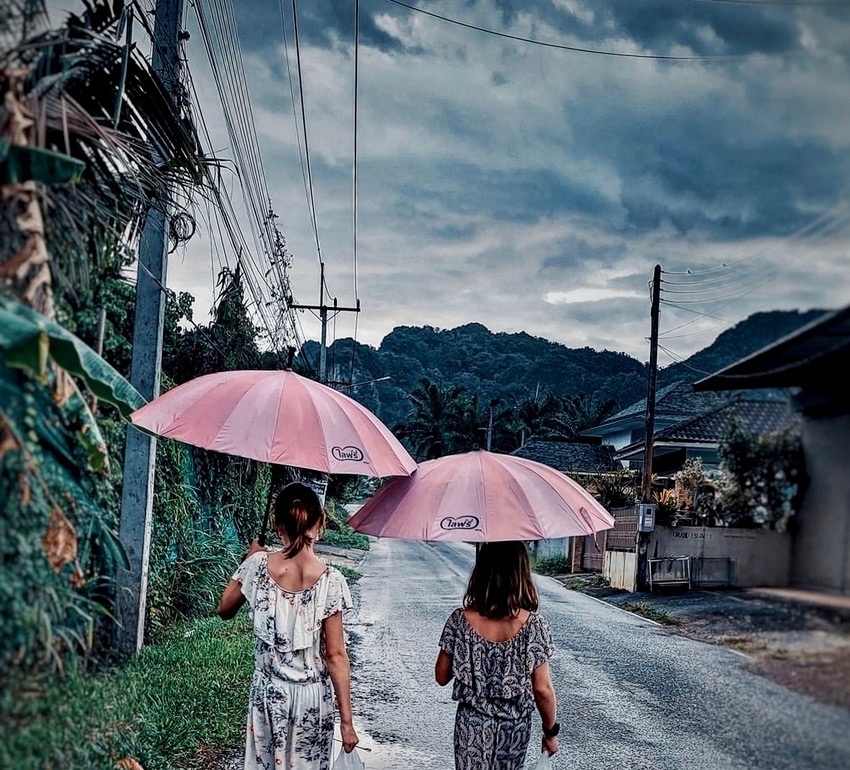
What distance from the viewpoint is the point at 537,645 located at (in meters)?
3.82

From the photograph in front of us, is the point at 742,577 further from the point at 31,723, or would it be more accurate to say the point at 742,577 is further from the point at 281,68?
the point at 281,68

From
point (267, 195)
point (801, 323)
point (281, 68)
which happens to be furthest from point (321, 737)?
point (267, 195)

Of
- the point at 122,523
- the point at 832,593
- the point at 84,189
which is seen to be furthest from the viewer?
the point at 122,523

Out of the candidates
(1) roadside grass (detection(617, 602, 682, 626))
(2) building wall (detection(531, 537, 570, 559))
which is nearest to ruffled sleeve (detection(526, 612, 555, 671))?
(1) roadside grass (detection(617, 602, 682, 626))

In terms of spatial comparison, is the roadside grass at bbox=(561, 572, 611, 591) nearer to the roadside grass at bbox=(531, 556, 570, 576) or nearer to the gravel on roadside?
the roadside grass at bbox=(531, 556, 570, 576)

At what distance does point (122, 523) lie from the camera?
790cm

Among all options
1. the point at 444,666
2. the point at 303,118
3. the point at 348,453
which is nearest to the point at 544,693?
the point at 444,666

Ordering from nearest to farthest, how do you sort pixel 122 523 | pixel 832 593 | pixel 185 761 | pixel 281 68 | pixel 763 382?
pixel 832 593, pixel 763 382, pixel 185 761, pixel 122 523, pixel 281 68

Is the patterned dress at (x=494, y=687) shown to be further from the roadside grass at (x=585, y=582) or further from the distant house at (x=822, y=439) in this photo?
the roadside grass at (x=585, y=582)

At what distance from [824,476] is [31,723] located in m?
2.92

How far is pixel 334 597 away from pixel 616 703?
523cm

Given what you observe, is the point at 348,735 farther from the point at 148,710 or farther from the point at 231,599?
the point at 148,710

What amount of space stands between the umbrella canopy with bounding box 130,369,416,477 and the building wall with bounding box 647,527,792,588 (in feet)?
5.14

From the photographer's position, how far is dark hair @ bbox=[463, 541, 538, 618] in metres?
3.82
